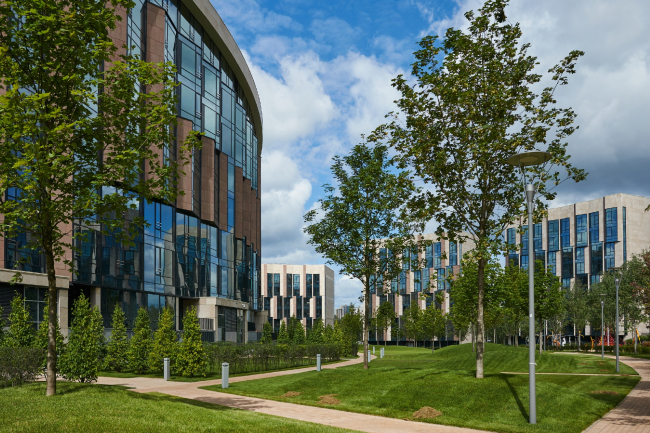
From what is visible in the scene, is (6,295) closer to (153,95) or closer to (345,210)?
(345,210)

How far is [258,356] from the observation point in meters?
32.8

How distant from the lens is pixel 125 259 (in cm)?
3981

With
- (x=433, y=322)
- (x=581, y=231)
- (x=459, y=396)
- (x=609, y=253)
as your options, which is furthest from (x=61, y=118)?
(x=581, y=231)

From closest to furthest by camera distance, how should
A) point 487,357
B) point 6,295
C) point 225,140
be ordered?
point 6,295 → point 487,357 → point 225,140

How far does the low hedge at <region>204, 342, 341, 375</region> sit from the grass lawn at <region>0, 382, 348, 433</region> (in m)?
15.0

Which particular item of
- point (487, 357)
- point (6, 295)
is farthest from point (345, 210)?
point (6, 295)

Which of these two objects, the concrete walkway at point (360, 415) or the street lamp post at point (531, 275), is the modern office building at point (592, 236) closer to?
the concrete walkway at point (360, 415)

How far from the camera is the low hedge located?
29.7 m

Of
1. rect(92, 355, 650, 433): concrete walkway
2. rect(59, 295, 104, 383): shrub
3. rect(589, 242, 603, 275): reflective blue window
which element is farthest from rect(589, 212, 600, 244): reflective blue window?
rect(59, 295, 104, 383): shrub

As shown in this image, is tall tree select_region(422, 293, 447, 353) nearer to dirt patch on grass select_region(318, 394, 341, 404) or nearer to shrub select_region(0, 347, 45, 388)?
dirt patch on grass select_region(318, 394, 341, 404)

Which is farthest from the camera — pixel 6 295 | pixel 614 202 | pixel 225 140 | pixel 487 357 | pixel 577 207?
pixel 577 207

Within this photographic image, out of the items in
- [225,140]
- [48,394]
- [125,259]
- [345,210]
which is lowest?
[48,394]

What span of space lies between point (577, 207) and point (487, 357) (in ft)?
238

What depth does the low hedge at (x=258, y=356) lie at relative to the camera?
1170 inches
